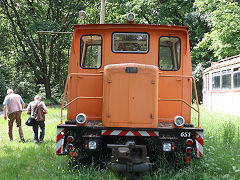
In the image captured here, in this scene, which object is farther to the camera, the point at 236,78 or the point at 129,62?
the point at 236,78

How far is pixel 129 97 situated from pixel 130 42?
1419 mm

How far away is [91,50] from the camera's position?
6551mm

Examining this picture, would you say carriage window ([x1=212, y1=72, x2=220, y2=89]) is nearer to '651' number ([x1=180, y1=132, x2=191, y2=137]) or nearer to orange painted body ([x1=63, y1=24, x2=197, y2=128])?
orange painted body ([x1=63, y1=24, x2=197, y2=128])

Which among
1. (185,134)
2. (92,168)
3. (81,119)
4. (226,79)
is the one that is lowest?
(92,168)

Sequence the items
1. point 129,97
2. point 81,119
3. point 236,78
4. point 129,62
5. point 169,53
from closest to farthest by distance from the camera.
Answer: point 81,119 < point 129,97 < point 129,62 < point 169,53 < point 236,78

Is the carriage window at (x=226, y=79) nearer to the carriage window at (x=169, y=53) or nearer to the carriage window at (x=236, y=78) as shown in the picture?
the carriage window at (x=236, y=78)

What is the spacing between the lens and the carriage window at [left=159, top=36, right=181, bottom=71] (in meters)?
6.45

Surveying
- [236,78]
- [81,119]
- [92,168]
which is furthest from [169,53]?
[236,78]

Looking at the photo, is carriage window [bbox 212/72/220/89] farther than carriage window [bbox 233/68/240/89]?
Yes

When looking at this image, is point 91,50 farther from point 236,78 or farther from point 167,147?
point 236,78

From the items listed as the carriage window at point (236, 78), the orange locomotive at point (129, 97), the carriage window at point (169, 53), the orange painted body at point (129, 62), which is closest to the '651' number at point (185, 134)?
the orange locomotive at point (129, 97)

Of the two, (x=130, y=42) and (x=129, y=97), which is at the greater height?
(x=130, y=42)

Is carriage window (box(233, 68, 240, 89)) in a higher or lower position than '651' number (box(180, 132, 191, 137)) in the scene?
higher

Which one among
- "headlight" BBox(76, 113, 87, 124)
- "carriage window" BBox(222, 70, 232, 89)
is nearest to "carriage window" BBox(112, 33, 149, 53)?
"headlight" BBox(76, 113, 87, 124)
